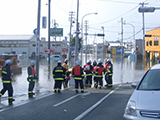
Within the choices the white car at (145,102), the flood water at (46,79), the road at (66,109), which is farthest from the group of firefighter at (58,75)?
the white car at (145,102)

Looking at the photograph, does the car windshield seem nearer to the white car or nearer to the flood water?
the white car

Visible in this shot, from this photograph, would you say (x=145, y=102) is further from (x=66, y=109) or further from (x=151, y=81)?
(x=66, y=109)

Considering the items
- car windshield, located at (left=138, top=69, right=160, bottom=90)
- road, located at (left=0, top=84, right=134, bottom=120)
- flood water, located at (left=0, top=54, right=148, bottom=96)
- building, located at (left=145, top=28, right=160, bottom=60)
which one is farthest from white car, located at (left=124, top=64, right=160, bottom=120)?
building, located at (left=145, top=28, right=160, bottom=60)

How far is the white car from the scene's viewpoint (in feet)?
15.0

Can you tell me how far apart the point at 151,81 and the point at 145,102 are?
1.31 metres

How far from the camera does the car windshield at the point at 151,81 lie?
580 cm

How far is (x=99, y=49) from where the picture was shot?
358 ft

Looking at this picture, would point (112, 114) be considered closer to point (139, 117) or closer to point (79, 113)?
point (79, 113)

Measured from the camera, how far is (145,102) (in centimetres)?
488

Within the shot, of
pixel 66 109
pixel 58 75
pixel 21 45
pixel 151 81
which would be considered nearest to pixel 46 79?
pixel 58 75

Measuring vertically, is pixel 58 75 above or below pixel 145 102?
above

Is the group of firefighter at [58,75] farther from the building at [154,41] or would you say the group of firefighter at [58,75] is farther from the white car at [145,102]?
the building at [154,41]

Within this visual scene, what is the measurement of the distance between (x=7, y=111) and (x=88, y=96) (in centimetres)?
418

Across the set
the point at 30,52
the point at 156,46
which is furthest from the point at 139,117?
the point at 30,52
